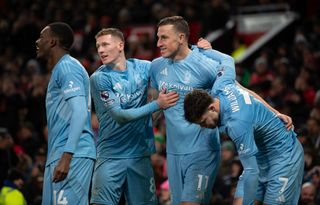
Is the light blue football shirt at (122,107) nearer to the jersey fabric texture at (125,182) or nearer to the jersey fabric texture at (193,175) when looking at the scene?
the jersey fabric texture at (125,182)

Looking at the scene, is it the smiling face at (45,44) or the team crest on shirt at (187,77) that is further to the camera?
the team crest on shirt at (187,77)

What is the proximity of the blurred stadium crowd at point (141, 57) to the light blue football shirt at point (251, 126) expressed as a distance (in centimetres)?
272

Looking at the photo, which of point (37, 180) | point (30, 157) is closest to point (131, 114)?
point (37, 180)

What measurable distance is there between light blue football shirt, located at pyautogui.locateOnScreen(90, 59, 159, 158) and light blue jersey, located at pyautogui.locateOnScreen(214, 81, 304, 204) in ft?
3.29

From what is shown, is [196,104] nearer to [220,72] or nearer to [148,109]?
[148,109]

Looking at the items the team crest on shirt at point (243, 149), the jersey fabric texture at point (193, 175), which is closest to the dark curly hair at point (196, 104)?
the team crest on shirt at point (243, 149)

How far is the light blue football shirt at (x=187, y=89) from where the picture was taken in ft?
27.8

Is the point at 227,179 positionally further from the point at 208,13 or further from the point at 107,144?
the point at 208,13

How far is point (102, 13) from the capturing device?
68.0 ft

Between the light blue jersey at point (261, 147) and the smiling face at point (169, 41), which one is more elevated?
the smiling face at point (169, 41)

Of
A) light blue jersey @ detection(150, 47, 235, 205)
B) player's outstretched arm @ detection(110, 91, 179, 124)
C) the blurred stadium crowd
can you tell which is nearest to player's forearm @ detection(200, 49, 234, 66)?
light blue jersey @ detection(150, 47, 235, 205)

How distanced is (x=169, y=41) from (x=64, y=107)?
4.78 ft

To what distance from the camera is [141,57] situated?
17984mm

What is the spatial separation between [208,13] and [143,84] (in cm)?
1120
